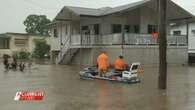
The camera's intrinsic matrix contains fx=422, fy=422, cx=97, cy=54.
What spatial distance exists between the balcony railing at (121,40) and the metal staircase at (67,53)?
1223 mm

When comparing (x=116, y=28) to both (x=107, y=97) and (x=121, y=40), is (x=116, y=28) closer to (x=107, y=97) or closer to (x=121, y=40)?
(x=121, y=40)

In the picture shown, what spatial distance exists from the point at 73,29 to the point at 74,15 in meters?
3.21

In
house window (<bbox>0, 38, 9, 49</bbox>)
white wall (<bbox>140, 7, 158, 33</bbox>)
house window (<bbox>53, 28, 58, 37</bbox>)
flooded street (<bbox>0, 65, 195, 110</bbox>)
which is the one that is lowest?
flooded street (<bbox>0, 65, 195, 110</bbox>)

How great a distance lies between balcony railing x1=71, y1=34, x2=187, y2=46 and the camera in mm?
32406

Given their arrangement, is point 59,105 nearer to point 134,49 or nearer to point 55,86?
point 55,86

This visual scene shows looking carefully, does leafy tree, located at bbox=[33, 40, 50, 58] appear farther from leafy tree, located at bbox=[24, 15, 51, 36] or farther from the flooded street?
leafy tree, located at bbox=[24, 15, 51, 36]

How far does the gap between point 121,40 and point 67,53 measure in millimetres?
7051

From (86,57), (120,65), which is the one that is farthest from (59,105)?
(86,57)

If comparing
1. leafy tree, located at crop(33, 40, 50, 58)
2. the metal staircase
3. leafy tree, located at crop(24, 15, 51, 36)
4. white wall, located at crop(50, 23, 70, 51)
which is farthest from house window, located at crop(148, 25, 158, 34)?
leafy tree, located at crop(24, 15, 51, 36)

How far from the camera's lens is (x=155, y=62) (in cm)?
3322

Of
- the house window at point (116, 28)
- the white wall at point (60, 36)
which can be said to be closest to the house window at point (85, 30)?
the white wall at point (60, 36)

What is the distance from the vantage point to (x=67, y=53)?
123 feet

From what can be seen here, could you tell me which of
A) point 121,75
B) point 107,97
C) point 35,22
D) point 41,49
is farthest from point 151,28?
point 35,22

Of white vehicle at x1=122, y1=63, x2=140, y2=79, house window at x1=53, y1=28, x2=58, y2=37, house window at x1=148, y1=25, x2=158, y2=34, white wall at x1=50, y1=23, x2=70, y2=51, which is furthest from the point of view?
house window at x1=53, y1=28, x2=58, y2=37
